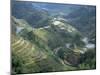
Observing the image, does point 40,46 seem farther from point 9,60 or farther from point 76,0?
point 76,0

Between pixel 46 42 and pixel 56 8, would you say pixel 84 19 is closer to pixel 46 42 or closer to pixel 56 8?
pixel 56 8

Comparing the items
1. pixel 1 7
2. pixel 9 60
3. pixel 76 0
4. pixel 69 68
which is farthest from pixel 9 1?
pixel 69 68

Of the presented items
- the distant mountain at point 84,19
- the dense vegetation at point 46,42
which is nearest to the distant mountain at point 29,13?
the dense vegetation at point 46,42

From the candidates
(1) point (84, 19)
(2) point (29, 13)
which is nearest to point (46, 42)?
(2) point (29, 13)

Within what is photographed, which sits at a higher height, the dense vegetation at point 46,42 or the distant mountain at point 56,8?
the distant mountain at point 56,8

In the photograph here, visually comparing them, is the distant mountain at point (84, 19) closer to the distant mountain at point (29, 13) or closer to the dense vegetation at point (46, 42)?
the dense vegetation at point (46, 42)

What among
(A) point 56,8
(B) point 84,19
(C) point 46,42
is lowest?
(C) point 46,42

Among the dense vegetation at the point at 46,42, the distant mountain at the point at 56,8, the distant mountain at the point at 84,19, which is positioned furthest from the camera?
the distant mountain at the point at 84,19

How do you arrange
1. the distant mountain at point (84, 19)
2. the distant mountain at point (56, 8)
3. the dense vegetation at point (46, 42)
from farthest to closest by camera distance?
the distant mountain at point (84, 19)
the distant mountain at point (56, 8)
the dense vegetation at point (46, 42)

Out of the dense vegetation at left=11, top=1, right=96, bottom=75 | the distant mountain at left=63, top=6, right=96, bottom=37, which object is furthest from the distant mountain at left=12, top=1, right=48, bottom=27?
the distant mountain at left=63, top=6, right=96, bottom=37

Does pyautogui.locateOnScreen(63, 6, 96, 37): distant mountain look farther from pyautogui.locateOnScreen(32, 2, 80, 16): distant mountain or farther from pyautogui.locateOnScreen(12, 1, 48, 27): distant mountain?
pyautogui.locateOnScreen(12, 1, 48, 27): distant mountain

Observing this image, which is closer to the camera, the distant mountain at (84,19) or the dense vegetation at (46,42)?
the dense vegetation at (46,42)

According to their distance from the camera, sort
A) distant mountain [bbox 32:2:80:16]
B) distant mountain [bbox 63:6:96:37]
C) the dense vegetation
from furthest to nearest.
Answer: distant mountain [bbox 63:6:96:37] → distant mountain [bbox 32:2:80:16] → the dense vegetation
